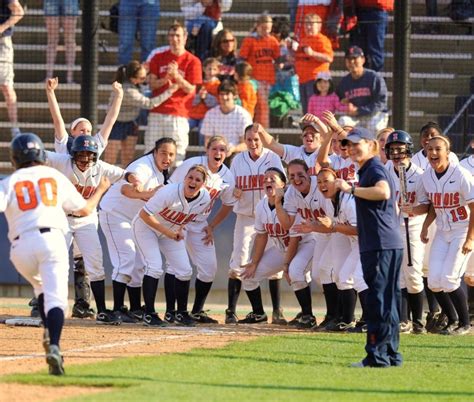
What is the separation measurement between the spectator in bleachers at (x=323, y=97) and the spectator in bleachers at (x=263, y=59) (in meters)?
0.66

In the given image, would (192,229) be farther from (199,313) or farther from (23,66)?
(23,66)

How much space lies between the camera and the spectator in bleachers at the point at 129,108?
1495cm

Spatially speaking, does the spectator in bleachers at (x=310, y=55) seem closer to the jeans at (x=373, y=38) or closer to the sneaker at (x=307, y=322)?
the jeans at (x=373, y=38)

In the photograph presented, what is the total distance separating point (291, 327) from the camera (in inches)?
503

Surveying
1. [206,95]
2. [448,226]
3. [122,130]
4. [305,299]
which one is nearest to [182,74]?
[206,95]

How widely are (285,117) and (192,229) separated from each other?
3211 mm

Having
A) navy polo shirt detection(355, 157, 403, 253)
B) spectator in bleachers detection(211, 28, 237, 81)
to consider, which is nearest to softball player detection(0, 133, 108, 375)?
navy polo shirt detection(355, 157, 403, 253)

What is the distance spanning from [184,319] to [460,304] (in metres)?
2.86

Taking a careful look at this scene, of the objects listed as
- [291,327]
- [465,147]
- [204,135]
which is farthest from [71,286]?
[465,147]

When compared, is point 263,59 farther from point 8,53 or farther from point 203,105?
point 8,53

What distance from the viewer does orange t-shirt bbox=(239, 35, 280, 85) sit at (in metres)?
15.6

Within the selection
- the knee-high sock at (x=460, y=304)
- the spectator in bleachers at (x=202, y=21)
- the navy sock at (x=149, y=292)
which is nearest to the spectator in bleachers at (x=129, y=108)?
the spectator in bleachers at (x=202, y=21)

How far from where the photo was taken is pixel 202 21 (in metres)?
15.9

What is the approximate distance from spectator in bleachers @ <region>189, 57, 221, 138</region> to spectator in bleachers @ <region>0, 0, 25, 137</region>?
2.43 metres
